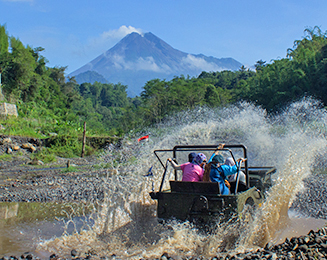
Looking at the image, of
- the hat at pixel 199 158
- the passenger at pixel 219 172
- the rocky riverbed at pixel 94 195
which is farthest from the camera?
the hat at pixel 199 158

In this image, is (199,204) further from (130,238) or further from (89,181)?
(89,181)

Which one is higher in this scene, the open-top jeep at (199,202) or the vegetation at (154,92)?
the vegetation at (154,92)

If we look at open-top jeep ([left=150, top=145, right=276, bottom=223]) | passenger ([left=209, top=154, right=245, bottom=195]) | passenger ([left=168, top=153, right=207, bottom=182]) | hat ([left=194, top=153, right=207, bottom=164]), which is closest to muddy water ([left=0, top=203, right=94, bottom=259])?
open-top jeep ([left=150, top=145, right=276, bottom=223])

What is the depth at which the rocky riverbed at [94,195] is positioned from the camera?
5.27m

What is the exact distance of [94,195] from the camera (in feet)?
38.3

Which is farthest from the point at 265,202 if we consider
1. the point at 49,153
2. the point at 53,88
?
the point at 53,88

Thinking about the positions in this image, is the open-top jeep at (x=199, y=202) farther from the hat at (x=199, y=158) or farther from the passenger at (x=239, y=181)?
the hat at (x=199, y=158)

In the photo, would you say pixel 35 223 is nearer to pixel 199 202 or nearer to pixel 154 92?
pixel 199 202

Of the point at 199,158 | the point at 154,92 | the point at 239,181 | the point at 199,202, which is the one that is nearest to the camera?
the point at 199,202

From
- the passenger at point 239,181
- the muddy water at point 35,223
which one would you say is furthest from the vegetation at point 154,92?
the passenger at point 239,181

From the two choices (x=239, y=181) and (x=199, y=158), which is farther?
(x=239, y=181)

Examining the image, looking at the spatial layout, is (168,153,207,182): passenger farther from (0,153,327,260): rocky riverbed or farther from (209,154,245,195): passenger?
(0,153,327,260): rocky riverbed

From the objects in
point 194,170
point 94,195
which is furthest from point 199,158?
point 94,195

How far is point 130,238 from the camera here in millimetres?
6793
